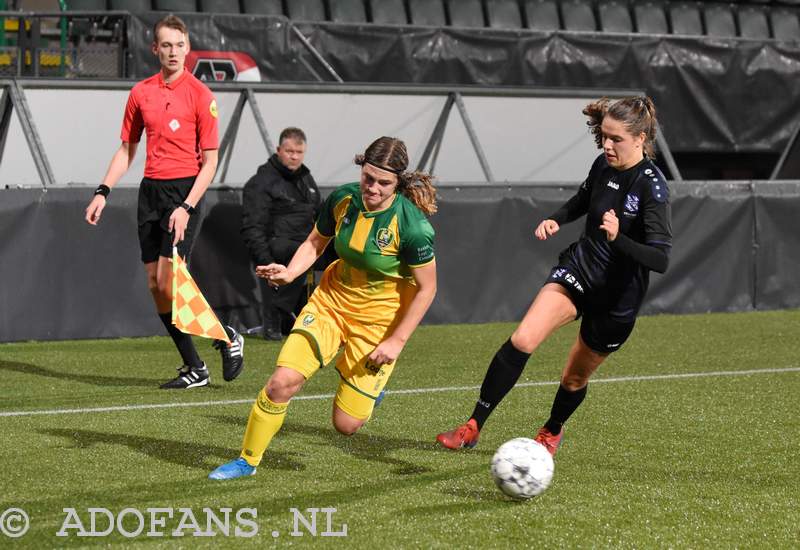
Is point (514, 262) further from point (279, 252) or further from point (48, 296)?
point (48, 296)

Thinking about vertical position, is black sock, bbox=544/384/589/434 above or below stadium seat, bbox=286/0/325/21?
above

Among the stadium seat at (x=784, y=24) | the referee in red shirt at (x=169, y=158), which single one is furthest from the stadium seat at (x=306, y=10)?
the referee in red shirt at (x=169, y=158)

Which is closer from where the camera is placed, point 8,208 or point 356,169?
point 8,208

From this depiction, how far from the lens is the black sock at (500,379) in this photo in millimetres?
6414

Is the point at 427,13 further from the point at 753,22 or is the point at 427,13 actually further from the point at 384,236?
the point at 384,236

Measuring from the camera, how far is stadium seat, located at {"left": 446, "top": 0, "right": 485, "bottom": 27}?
61.5ft

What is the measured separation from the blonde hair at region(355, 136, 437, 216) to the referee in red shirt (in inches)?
106

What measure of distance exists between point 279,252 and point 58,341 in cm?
206

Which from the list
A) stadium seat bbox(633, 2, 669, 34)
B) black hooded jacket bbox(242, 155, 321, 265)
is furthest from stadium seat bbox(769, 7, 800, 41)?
black hooded jacket bbox(242, 155, 321, 265)

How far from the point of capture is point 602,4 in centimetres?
1991

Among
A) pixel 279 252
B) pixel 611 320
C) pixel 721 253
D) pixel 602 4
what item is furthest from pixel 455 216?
pixel 602 4

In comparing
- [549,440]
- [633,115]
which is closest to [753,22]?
[633,115]

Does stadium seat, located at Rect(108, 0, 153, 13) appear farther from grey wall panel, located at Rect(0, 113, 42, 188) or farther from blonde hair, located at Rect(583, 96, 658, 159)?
blonde hair, located at Rect(583, 96, 658, 159)

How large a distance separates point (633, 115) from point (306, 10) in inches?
466
